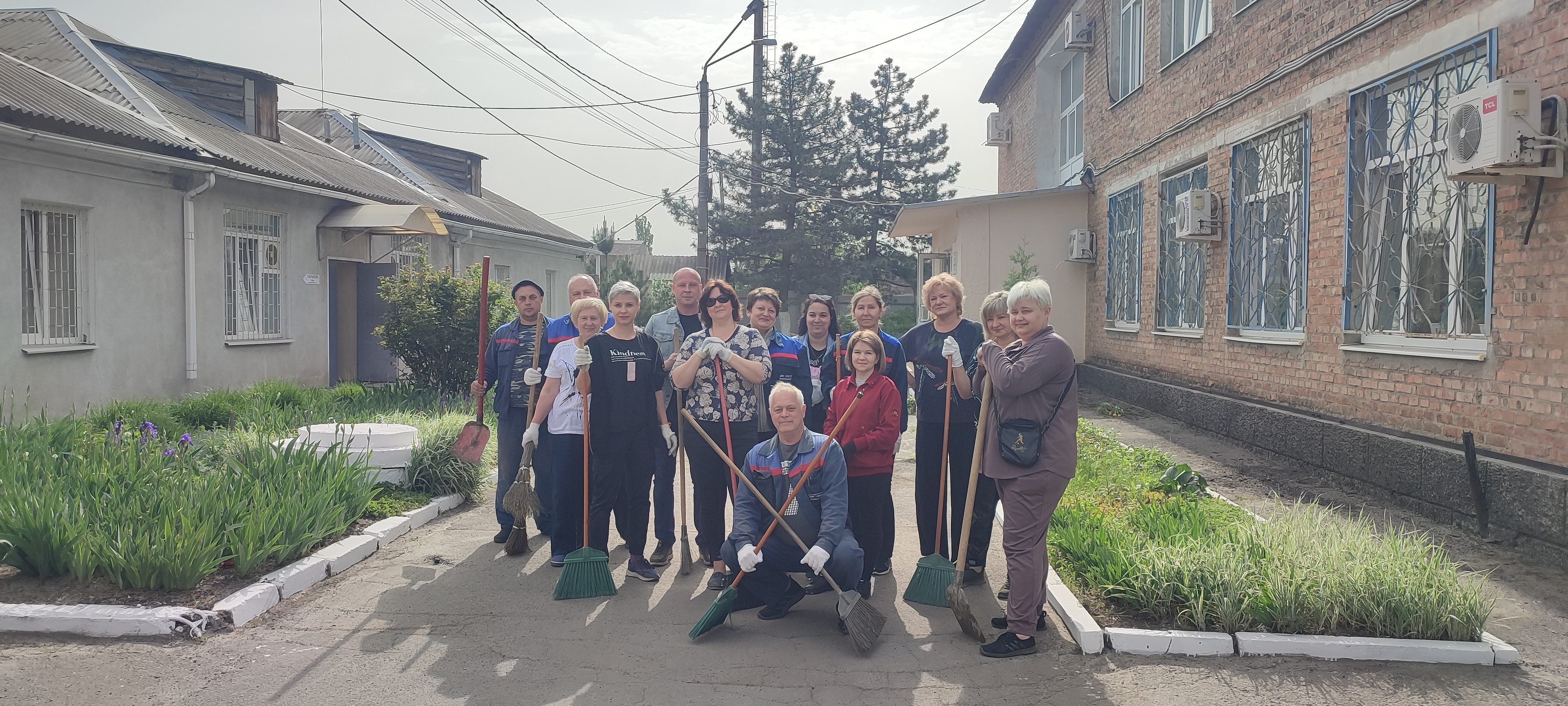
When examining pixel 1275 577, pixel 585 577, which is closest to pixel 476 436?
pixel 585 577

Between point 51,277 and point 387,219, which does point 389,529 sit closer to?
point 51,277

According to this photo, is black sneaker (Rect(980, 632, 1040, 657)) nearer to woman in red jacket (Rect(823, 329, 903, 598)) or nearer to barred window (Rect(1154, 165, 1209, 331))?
woman in red jacket (Rect(823, 329, 903, 598))

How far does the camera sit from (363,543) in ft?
20.9

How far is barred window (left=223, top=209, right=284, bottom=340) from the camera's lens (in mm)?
13391

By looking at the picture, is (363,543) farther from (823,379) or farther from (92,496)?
(823,379)

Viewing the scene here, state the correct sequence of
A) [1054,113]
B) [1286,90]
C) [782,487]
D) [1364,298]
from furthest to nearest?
[1054,113] < [1286,90] < [1364,298] < [782,487]

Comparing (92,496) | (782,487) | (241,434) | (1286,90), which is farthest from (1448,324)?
(241,434)

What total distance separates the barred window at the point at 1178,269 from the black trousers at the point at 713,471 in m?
7.46

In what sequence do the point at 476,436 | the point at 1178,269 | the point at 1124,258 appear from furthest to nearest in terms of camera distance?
the point at 1124,258, the point at 1178,269, the point at 476,436

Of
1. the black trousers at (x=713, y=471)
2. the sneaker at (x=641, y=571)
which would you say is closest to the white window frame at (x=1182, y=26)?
the black trousers at (x=713, y=471)

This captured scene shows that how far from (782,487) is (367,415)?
6654 millimetres

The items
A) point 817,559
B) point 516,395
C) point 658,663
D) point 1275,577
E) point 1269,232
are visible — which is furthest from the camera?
point 1269,232

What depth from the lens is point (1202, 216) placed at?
1076 centimetres

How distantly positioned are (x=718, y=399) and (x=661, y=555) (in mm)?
1179
